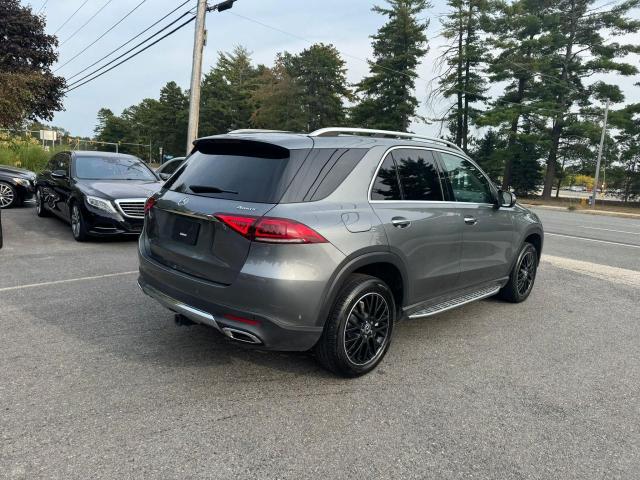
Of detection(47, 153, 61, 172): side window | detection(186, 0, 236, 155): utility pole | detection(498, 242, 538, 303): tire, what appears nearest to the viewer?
detection(498, 242, 538, 303): tire

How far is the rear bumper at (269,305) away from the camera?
9.55ft

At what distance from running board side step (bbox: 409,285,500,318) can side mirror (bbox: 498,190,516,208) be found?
0.87m

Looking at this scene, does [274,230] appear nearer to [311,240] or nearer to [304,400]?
[311,240]

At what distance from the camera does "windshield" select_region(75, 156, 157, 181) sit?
28.5 ft

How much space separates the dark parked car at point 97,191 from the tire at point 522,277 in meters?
5.68

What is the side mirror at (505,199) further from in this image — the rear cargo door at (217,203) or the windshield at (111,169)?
the windshield at (111,169)

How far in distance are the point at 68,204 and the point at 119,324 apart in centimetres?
515

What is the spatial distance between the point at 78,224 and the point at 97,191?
0.71 meters

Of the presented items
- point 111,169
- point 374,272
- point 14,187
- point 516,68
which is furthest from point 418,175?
point 516,68

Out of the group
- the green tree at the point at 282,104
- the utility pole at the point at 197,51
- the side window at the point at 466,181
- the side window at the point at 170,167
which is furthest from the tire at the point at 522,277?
the green tree at the point at 282,104

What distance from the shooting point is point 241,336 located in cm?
301

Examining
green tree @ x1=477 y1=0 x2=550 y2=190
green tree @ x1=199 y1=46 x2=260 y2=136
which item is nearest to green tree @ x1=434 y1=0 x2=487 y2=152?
green tree @ x1=477 y1=0 x2=550 y2=190

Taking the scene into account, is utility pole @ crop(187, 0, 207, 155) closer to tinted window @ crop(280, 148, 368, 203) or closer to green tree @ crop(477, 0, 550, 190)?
tinted window @ crop(280, 148, 368, 203)

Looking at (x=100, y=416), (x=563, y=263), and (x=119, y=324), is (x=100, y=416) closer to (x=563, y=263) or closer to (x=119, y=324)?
(x=119, y=324)
